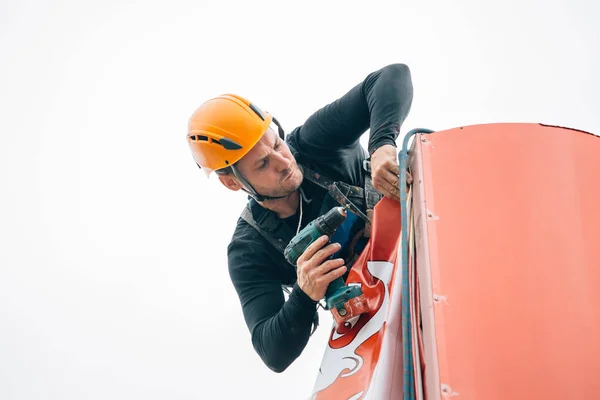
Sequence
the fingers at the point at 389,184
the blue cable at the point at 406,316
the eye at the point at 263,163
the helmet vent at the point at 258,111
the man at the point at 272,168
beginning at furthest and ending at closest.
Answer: the helmet vent at the point at 258,111 → the eye at the point at 263,163 → the man at the point at 272,168 → the fingers at the point at 389,184 → the blue cable at the point at 406,316

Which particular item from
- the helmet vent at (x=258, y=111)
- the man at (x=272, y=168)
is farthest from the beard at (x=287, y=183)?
the helmet vent at (x=258, y=111)

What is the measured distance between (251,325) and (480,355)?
5.18 ft

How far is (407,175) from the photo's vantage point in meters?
1.67

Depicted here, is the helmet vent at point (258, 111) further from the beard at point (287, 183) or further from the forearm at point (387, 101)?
the forearm at point (387, 101)

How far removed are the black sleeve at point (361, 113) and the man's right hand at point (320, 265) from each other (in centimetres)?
54

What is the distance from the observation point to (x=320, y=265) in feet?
6.68

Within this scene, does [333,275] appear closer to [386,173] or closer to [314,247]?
[314,247]

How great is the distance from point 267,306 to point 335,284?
2.29 ft

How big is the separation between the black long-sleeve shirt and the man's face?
0.42ft

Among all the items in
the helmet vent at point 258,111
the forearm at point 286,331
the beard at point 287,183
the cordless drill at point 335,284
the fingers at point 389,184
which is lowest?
the forearm at point 286,331

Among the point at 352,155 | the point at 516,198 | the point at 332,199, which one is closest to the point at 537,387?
the point at 516,198

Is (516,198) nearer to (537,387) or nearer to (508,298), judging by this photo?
(508,298)

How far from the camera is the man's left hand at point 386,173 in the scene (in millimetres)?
1847

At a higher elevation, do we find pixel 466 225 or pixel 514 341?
pixel 466 225
